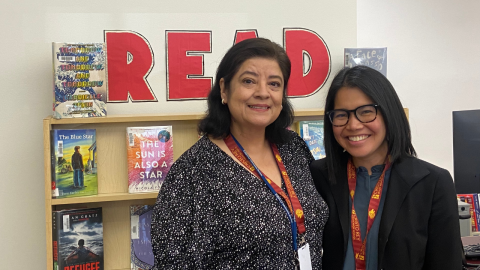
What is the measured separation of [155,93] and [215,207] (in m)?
1.38

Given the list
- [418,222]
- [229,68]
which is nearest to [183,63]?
[229,68]

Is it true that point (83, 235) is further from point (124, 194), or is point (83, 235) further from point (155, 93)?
point (155, 93)

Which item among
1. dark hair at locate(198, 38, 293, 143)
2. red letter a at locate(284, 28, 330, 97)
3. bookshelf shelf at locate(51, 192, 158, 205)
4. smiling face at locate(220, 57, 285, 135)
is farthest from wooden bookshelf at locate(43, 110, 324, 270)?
smiling face at locate(220, 57, 285, 135)

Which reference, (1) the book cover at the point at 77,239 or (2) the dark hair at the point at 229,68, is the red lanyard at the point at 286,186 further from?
(1) the book cover at the point at 77,239

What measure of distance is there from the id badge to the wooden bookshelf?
3.79ft

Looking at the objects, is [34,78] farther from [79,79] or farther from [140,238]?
[140,238]

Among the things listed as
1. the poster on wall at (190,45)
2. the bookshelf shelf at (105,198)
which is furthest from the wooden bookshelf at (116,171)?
the poster on wall at (190,45)

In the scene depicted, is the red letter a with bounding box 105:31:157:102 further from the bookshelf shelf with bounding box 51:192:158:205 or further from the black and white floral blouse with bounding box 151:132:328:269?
Answer: the black and white floral blouse with bounding box 151:132:328:269

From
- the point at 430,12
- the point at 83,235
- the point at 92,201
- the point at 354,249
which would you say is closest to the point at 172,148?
the point at 92,201

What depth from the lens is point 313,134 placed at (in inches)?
111

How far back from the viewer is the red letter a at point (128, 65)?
8.63 feet

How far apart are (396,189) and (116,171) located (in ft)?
5.49

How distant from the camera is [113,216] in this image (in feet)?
8.65

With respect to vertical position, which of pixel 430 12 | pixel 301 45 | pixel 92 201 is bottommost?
pixel 92 201
